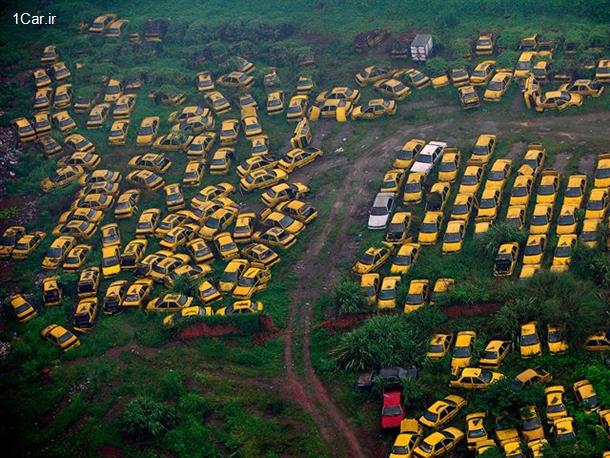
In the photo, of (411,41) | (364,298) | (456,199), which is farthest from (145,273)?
(411,41)

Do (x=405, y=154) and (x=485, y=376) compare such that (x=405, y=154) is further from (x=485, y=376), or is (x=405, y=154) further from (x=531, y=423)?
(x=531, y=423)

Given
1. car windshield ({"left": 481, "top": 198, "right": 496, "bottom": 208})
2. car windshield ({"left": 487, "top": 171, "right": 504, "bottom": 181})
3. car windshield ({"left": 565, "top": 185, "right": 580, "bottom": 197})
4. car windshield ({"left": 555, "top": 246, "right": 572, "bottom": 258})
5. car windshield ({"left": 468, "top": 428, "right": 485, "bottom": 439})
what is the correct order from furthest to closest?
car windshield ({"left": 487, "top": 171, "right": 504, "bottom": 181})
car windshield ({"left": 481, "top": 198, "right": 496, "bottom": 208})
car windshield ({"left": 565, "top": 185, "right": 580, "bottom": 197})
car windshield ({"left": 555, "top": 246, "right": 572, "bottom": 258})
car windshield ({"left": 468, "top": 428, "right": 485, "bottom": 439})

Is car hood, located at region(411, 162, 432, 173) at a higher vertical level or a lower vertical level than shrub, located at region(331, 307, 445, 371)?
higher

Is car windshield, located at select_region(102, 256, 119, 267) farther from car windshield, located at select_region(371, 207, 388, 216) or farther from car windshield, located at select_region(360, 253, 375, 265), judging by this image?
car windshield, located at select_region(371, 207, 388, 216)

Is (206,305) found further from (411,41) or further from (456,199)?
(411,41)

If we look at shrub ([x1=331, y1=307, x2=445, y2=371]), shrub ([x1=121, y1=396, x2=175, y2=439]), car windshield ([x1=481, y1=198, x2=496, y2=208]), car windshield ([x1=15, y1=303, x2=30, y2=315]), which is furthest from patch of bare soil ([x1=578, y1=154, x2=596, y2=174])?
car windshield ([x1=15, y1=303, x2=30, y2=315])

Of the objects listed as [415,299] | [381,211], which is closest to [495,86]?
[381,211]

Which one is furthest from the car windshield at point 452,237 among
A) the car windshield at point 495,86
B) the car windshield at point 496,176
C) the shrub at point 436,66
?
the shrub at point 436,66

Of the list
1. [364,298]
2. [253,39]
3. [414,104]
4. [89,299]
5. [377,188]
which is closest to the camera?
[364,298]
